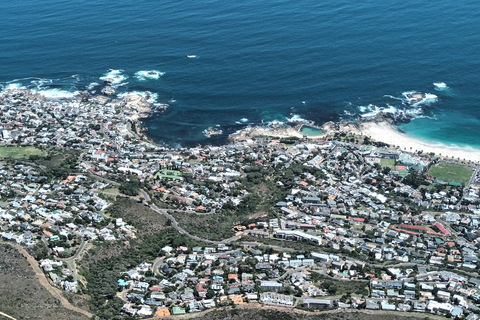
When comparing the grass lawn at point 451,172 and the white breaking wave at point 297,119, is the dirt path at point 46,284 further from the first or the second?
the grass lawn at point 451,172

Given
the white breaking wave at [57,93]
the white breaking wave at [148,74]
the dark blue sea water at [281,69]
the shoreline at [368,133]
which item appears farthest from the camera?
the white breaking wave at [148,74]

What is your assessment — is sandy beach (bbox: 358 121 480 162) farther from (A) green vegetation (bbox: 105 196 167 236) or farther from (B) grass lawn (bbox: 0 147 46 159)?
(B) grass lawn (bbox: 0 147 46 159)

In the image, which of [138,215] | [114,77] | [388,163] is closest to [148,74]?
[114,77]

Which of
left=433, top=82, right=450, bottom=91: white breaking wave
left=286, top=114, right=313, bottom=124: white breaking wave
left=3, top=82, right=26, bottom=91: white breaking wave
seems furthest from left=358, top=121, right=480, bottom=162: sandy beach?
left=3, top=82, right=26, bottom=91: white breaking wave

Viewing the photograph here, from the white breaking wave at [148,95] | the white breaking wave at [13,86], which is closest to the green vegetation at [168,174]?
the white breaking wave at [148,95]

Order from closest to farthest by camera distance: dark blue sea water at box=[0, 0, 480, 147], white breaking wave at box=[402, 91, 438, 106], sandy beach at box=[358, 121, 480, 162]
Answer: sandy beach at box=[358, 121, 480, 162]
dark blue sea water at box=[0, 0, 480, 147]
white breaking wave at box=[402, 91, 438, 106]

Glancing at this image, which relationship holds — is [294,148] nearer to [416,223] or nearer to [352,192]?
[352,192]
